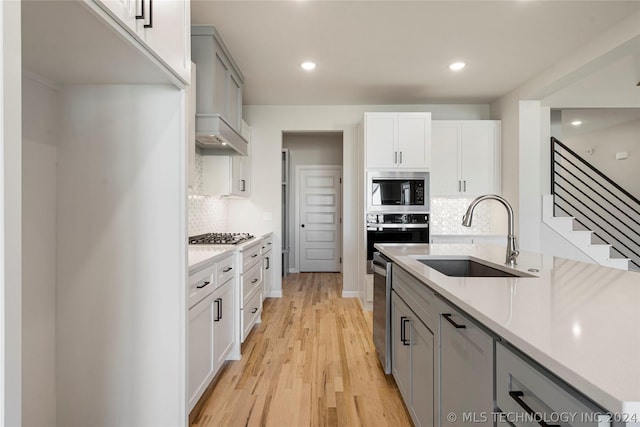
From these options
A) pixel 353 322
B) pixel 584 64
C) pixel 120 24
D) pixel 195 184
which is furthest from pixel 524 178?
pixel 120 24

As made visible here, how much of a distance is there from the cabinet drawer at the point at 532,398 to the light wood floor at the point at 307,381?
1230 mm

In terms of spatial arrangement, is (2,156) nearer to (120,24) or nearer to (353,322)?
(120,24)

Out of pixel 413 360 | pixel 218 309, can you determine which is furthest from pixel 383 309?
pixel 218 309

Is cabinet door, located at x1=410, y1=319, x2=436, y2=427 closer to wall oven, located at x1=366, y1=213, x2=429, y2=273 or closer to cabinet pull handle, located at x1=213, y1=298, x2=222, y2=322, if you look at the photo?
cabinet pull handle, located at x1=213, y1=298, x2=222, y2=322

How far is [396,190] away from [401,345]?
233 cm

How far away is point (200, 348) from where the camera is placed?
77.1 inches

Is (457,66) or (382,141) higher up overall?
(457,66)

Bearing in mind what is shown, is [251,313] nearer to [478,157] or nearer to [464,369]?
[464,369]

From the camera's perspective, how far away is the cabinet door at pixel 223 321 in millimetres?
2238

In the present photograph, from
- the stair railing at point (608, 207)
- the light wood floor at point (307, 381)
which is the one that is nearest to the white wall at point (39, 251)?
the light wood floor at point (307, 381)

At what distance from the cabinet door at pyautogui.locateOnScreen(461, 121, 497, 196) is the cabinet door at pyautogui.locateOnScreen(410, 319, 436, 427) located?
→ 320 cm

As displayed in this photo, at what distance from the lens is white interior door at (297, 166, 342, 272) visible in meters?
6.75

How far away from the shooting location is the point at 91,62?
1278mm

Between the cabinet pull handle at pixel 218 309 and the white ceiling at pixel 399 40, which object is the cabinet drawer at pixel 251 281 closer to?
the cabinet pull handle at pixel 218 309
